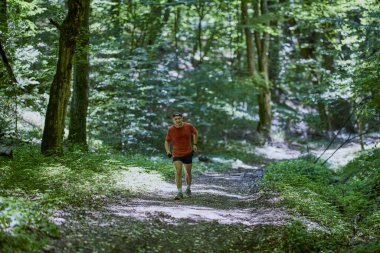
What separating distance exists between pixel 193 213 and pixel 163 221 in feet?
3.43

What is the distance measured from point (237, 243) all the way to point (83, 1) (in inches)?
303

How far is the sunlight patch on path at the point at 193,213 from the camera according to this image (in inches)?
310

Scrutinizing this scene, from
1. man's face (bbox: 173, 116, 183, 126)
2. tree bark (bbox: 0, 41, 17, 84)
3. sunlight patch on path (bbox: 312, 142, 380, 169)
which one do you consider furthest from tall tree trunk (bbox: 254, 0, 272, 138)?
man's face (bbox: 173, 116, 183, 126)

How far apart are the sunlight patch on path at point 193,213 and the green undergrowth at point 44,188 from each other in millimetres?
641

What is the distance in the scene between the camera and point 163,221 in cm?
756

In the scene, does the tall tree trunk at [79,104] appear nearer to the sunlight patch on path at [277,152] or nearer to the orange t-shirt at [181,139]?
the orange t-shirt at [181,139]

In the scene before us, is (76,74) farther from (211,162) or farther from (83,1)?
(211,162)

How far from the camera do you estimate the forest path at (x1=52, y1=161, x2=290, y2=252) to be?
618 centimetres

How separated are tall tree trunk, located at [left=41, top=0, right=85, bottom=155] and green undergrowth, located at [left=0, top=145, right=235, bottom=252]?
1.90 ft

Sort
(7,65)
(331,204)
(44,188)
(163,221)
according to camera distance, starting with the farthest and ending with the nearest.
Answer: (7,65), (331,204), (44,188), (163,221)

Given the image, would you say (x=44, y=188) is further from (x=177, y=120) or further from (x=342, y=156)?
(x=342, y=156)

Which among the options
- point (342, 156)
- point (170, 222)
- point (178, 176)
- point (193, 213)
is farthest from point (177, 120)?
point (342, 156)

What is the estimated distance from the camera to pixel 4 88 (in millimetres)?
12922

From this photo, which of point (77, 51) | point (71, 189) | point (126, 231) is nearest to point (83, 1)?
point (77, 51)
